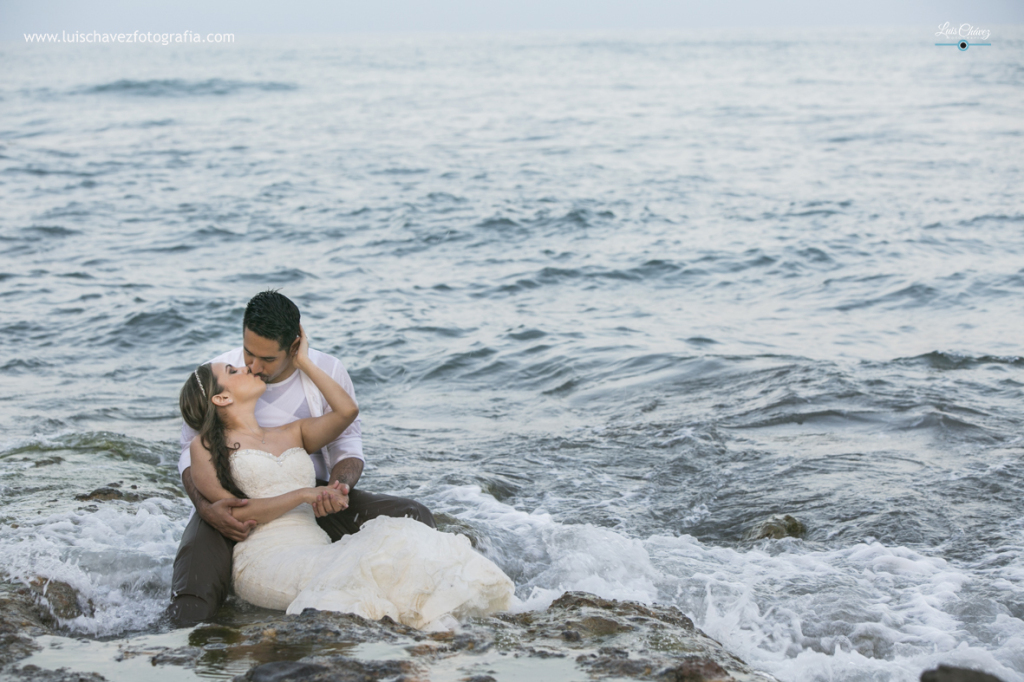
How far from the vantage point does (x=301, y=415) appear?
4.94 metres

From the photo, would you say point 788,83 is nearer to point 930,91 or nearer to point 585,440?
point 930,91

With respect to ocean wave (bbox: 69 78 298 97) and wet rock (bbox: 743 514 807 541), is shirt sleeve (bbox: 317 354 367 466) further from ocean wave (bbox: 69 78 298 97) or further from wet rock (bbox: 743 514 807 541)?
ocean wave (bbox: 69 78 298 97)

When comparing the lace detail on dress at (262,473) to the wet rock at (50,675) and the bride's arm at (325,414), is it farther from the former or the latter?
the wet rock at (50,675)

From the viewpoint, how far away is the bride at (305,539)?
3.96 meters

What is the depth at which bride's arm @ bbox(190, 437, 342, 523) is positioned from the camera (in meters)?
4.47

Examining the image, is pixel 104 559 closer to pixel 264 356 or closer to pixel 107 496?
pixel 107 496

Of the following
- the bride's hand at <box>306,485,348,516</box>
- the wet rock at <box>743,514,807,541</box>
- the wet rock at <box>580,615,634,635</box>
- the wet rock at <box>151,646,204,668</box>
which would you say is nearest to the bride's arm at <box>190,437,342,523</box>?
the bride's hand at <box>306,485,348,516</box>

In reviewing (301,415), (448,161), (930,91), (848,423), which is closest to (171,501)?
(301,415)

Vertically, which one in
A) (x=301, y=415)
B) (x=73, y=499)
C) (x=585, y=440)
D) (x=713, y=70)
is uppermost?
(x=713, y=70)

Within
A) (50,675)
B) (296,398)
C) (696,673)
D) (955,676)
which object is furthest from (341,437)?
(955,676)

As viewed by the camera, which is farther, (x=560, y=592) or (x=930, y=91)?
(x=930, y=91)

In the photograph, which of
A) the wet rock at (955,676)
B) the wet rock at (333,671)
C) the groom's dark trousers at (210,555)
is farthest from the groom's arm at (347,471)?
the wet rock at (955,676)

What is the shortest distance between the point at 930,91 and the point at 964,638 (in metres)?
40.5

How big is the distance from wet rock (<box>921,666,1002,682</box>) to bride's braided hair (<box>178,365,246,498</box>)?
3376 mm
